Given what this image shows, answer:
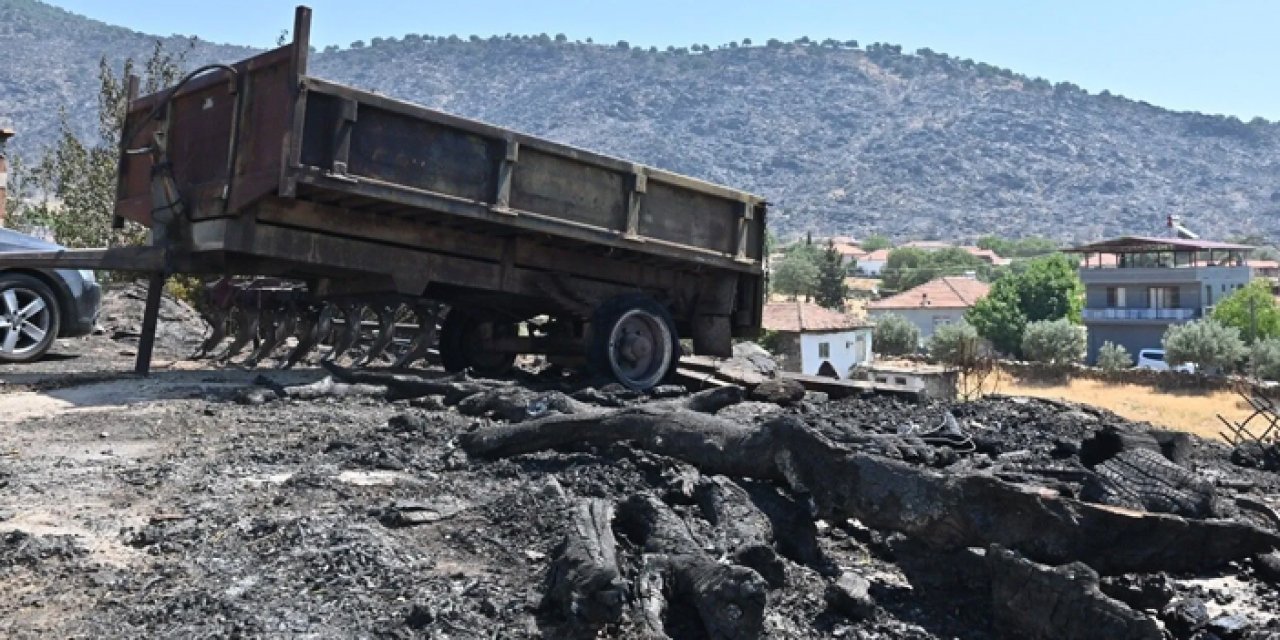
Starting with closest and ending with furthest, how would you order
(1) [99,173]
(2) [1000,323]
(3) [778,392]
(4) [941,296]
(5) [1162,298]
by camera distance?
(3) [778,392]
(1) [99,173]
(5) [1162,298]
(2) [1000,323]
(4) [941,296]

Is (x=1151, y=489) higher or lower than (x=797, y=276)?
lower

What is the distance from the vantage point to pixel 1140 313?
7350 centimetres

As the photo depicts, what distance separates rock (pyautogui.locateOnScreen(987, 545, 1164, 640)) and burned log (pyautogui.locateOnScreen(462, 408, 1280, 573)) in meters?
0.26

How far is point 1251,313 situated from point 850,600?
72.6 meters

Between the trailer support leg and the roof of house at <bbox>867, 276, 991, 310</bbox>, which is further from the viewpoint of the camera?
the roof of house at <bbox>867, 276, 991, 310</bbox>

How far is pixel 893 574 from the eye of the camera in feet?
14.3

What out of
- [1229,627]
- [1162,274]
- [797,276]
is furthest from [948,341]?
[1229,627]

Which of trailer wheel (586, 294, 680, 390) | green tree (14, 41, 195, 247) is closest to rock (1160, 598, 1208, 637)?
trailer wheel (586, 294, 680, 390)

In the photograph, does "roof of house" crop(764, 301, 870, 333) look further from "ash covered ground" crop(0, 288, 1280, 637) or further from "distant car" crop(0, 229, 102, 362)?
"ash covered ground" crop(0, 288, 1280, 637)

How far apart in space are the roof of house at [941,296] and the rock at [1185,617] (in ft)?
286

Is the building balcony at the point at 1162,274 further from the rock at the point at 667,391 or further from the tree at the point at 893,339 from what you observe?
the rock at the point at 667,391

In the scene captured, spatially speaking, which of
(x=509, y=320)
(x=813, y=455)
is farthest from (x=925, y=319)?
(x=813, y=455)

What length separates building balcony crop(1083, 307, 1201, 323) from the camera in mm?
72438

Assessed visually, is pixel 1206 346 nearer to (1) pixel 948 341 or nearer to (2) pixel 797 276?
(1) pixel 948 341
